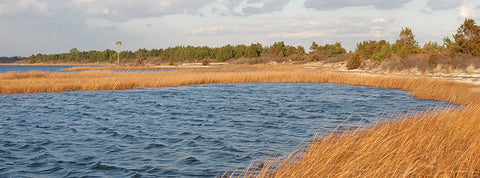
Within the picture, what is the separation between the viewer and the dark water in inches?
317

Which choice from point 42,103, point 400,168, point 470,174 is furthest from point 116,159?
point 42,103

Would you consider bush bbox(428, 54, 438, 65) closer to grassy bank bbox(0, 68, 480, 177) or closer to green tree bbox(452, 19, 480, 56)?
green tree bbox(452, 19, 480, 56)

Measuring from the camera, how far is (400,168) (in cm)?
556

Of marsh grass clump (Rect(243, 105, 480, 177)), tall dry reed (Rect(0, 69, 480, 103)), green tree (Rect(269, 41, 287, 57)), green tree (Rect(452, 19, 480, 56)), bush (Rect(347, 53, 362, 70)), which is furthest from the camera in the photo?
green tree (Rect(269, 41, 287, 57))

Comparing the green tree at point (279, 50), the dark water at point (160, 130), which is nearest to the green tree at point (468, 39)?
the dark water at point (160, 130)

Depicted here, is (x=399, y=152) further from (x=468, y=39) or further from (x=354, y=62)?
(x=354, y=62)

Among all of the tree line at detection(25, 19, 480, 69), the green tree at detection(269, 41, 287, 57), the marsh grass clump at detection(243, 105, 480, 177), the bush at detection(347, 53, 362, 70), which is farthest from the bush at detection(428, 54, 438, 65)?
the green tree at detection(269, 41, 287, 57)

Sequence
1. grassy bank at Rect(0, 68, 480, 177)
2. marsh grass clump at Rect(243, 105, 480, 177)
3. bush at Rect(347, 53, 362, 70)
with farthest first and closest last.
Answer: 1. bush at Rect(347, 53, 362, 70)
2. grassy bank at Rect(0, 68, 480, 177)
3. marsh grass clump at Rect(243, 105, 480, 177)

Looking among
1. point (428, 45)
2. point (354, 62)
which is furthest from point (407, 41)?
point (428, 45)

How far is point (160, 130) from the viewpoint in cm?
1184

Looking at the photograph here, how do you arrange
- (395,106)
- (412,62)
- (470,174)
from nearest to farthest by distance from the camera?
(470,174)
(395,106)
(412,62)

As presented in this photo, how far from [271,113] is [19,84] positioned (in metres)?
17.5

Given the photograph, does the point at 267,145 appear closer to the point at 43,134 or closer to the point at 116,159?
the point at 116,159

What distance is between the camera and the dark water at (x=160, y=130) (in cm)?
805
